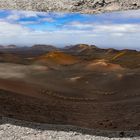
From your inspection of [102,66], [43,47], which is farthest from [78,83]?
[43,47]

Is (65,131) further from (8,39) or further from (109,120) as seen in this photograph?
(8,39)

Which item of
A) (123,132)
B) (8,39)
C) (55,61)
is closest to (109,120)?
(123,132)

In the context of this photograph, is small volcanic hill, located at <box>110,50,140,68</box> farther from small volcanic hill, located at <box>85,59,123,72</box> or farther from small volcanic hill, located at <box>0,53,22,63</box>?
small volcanic hill, located at <box>0,53,22,63</box>

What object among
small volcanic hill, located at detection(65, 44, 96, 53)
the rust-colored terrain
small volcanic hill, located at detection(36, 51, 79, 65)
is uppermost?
small volcanic hill, located at detection(65, 44, 96, 53)

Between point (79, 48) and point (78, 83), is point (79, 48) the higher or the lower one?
the higher one

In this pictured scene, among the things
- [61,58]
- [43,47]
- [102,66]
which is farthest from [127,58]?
[43,47]

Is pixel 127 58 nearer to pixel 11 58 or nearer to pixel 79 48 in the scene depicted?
pixel 79 48

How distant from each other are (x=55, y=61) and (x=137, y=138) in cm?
94

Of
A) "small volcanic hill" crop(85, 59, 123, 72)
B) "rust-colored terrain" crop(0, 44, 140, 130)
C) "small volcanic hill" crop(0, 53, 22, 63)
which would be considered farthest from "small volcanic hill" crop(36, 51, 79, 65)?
"small volcanic hill" crop(0, 53, 22, 63)

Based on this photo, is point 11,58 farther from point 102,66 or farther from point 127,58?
point 127,58

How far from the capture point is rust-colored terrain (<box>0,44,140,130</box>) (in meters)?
6.24

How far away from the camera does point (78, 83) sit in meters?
6.24

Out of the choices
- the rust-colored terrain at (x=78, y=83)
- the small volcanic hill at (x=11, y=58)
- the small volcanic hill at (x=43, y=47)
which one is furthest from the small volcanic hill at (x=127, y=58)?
the small volcanic hill at (x=11, y=58)

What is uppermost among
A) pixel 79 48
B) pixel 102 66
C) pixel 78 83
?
pixel 79 48
